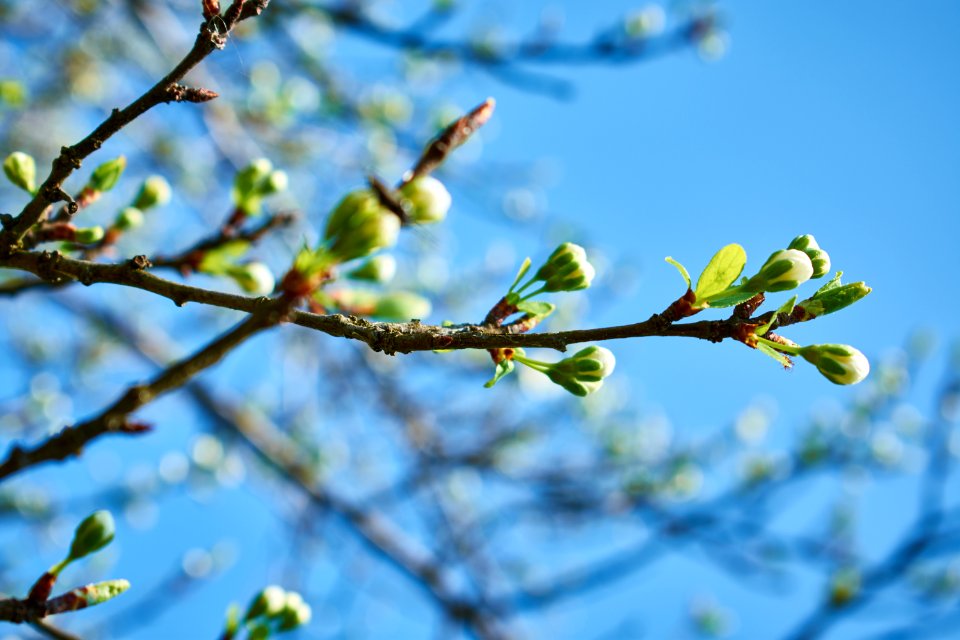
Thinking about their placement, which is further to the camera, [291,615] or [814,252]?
[291,615]

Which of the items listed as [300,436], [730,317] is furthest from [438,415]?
[730,317]

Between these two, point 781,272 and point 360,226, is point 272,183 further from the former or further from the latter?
point 781,272

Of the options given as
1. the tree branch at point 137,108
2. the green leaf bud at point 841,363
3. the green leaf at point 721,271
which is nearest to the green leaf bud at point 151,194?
the tree branch at point 137,108

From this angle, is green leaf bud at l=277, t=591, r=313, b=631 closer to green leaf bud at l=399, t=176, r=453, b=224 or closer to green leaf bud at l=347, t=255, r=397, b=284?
green leaf bud at l=347, t=255, r=397, b=284

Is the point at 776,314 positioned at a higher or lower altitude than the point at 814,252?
lower

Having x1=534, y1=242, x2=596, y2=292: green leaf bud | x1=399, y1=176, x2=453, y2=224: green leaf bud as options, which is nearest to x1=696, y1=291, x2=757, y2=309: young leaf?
x1=534, y1=242, x2=596, y2=292: green leaf bud

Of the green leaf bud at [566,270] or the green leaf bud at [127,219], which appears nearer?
the green leaf bud at [566,270]

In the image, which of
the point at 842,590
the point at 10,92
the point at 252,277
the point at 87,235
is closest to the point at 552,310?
the point at 252,277

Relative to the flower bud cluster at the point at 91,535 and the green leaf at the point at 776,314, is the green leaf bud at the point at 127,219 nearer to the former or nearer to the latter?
the flower bud cluster at the point at 91,535
